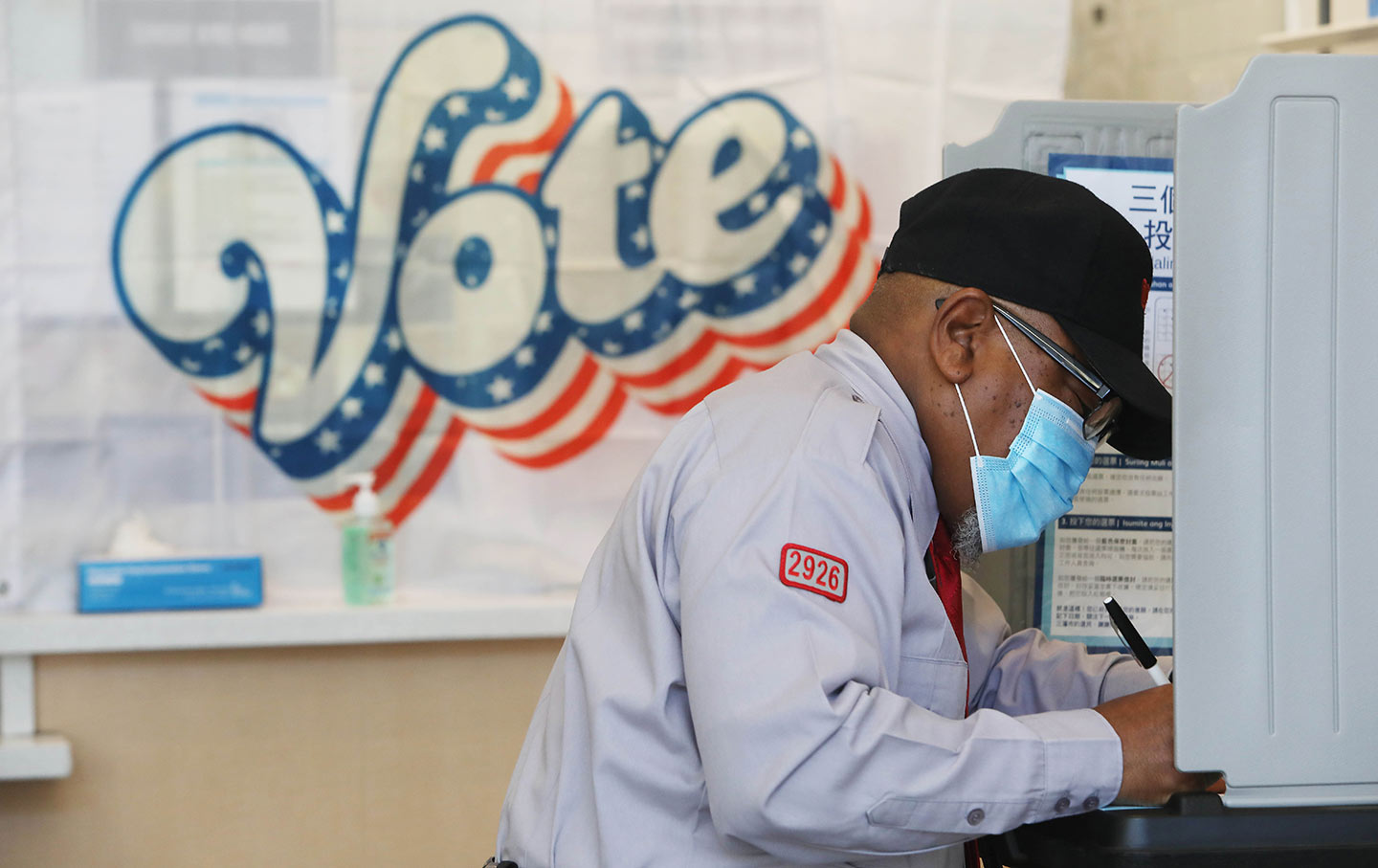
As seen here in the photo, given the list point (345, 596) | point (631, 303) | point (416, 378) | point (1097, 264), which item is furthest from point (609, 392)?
point (1097, 264)

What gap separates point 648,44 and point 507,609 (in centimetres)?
109

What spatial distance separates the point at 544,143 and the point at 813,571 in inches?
62.5

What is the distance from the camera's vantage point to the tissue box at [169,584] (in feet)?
6.98

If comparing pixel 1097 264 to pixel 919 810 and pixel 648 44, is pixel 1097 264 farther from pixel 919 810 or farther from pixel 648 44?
pixel 648 44

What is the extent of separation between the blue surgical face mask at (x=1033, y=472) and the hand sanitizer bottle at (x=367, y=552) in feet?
4.49

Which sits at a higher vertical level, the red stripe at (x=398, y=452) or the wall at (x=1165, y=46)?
the wall at (x=1165, y=46)

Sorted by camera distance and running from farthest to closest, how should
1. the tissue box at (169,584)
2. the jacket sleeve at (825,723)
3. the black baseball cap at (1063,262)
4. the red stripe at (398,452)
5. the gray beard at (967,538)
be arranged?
the red stripe at (398,452) → the tissue box at (169,584) → the gray beard at (967,538) → the black baseball cap at (1063,262) → the jacket sleeve at (825,723)

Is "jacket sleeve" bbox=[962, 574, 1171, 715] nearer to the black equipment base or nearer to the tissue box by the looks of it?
the black equipment base

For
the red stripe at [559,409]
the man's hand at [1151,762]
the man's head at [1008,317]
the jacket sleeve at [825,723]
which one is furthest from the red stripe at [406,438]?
the man's hand at [1151,762]

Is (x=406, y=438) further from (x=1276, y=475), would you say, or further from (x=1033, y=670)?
(x=1276, y=475)

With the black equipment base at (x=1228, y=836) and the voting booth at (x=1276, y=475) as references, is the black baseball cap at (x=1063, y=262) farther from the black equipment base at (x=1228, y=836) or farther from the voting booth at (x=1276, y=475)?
the black equipment base at (x=1228, y=836)

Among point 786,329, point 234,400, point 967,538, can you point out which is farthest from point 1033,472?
point 234,400

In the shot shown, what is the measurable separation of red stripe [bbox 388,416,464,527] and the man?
1103 millimetres

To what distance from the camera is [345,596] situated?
2234 millimetres
